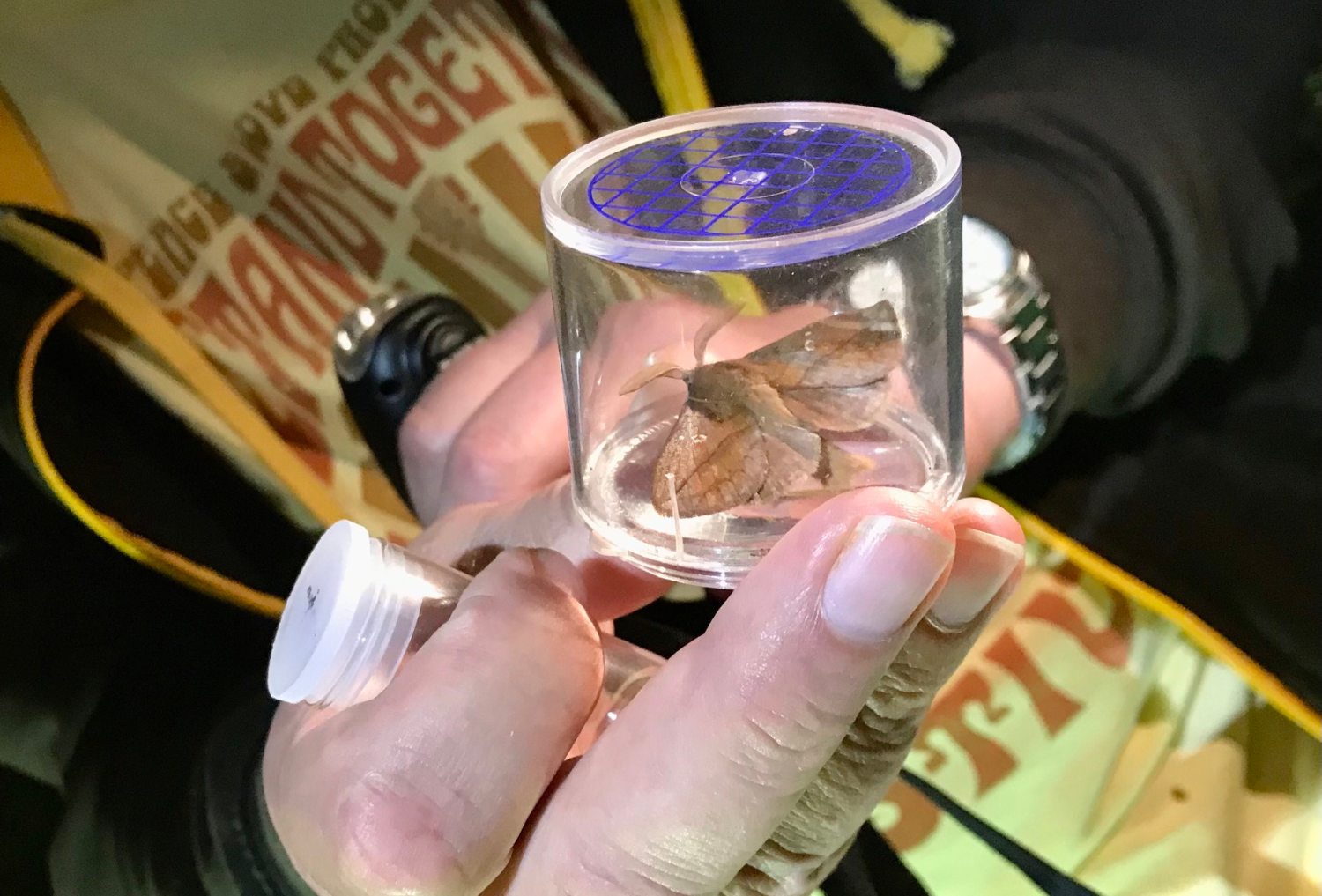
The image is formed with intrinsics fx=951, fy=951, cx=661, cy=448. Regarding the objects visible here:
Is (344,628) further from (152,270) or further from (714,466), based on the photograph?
(152,270)

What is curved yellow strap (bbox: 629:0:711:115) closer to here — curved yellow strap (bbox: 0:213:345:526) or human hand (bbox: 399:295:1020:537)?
human hand (bbox: 399:295:1020:537)

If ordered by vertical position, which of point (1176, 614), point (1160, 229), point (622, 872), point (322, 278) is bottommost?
point (1176, 614)

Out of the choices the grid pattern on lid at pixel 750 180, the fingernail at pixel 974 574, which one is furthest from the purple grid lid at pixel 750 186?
the fingernail at pixel 974 574

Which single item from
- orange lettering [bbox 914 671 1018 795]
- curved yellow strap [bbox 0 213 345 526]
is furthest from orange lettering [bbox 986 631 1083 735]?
curved yellow strap [bbox 0 213 345 526]

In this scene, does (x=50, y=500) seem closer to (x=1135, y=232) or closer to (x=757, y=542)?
(x=757, y=542)

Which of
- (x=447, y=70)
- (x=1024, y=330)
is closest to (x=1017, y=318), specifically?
(x=1024, y=330)

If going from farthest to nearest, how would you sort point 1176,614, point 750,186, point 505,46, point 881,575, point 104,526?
point 505,46 → point 1176,614 → point 104,526 → point 750,186 → point 881,575

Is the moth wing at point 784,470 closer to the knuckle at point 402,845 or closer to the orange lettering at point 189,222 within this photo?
the knuckle at point 402,845
